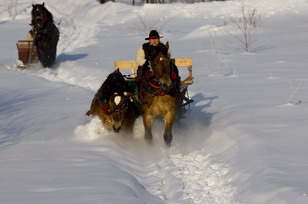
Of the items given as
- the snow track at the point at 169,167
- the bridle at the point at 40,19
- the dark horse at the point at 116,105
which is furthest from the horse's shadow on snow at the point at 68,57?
the snow track at the point at 169,167

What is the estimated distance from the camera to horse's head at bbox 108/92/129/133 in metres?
8.74

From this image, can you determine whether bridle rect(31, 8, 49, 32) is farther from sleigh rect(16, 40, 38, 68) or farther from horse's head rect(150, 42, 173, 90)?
horse's head rect(150, 42, 173, 90)

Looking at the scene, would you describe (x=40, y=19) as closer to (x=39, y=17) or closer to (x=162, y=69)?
(x=39, y=17)

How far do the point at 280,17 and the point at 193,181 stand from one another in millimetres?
23682

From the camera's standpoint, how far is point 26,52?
18.6 m

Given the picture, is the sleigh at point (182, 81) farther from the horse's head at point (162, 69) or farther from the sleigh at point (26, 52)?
the sleigh at point (26, 52)

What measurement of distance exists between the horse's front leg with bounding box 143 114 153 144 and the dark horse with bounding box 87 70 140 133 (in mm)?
398

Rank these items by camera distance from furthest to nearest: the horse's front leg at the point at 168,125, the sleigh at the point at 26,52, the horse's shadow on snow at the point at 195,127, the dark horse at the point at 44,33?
the sleigh at the point at 26,52 → the dark horse at the point at 44,33 → the horse's shadow on snow at the point at 195,127 → the horse's front leg at the point at 168,125

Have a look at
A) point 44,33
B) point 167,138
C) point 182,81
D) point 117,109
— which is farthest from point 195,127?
point 44,33

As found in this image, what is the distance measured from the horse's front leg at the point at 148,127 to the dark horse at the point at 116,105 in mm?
398

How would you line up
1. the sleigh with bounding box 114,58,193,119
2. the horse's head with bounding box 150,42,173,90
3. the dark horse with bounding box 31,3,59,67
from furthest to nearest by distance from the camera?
the dark horse with bounding box 31,3,59,67, the sleigh with bounding box 114,58,193,119, the horse's head with bounding box 150,42,173,90

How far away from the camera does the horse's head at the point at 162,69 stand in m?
7.91

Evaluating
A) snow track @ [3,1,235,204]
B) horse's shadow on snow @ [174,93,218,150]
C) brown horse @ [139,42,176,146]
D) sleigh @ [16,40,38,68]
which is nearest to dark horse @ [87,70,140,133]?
snow track @ [3,1,235,204]

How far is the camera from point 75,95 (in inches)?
529
